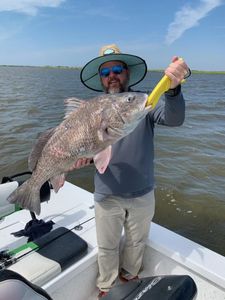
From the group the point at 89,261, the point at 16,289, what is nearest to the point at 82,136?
the point at 16,289

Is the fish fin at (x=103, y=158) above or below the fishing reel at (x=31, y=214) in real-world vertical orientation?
above

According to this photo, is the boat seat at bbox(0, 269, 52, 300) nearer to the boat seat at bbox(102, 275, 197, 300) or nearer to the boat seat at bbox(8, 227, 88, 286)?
the boat seat at bbox(102, 275, 197, 300)

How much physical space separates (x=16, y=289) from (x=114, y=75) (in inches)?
94.0

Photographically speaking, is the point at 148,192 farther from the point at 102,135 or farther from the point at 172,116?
the point at 102,135

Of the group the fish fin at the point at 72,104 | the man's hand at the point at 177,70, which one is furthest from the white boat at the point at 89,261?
the man's hand at the point at 177,70

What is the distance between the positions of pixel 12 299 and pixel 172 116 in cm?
201

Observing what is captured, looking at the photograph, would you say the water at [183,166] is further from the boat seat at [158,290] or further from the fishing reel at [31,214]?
the boat seat at [158,290]

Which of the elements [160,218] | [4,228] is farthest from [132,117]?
[160,218]

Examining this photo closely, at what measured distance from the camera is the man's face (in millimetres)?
3365

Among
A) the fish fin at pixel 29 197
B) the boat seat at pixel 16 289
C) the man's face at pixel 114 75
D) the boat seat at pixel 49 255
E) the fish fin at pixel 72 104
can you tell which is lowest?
the boat seat at pixel 49 255

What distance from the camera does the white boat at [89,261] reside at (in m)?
3.21

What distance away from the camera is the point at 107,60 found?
11.0 ft

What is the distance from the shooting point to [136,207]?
344 centimetres

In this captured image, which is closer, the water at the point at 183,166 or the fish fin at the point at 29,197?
the fish fin at the point at 29,197
